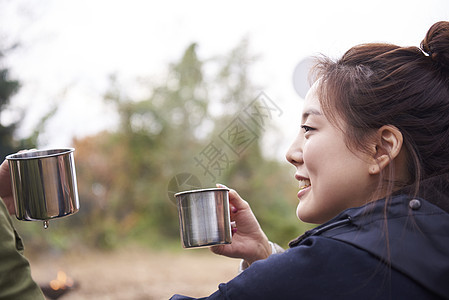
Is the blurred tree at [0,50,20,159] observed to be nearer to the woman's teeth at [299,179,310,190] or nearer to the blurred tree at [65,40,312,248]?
the blurred tree at [65,40,312,248]

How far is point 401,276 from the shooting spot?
90cm

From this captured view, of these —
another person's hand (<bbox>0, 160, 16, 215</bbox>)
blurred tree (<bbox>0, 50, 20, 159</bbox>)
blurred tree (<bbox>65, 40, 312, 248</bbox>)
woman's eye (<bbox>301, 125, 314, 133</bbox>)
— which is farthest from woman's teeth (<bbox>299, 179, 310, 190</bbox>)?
blurred tree (<bbox>65, 40, 312, 248</bbox>)

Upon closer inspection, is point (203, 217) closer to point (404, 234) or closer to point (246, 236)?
point (246, 236)

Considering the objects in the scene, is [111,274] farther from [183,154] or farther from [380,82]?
A: [380,82]

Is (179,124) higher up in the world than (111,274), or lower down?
higher up

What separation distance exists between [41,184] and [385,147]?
81 centimetres

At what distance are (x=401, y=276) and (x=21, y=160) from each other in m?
0.86

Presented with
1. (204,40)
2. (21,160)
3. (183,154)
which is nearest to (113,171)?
(183,154)

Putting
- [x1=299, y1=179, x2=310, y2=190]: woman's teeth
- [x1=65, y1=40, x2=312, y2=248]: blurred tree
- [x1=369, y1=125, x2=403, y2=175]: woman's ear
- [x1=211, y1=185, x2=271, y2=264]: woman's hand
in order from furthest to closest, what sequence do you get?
[x1=65, y1=40, x2=312, y2=248]: blurred tree → [x1=211, y1=185, x2=271, y2=264]: woman's hand → [x1=299, y1=179, x2=310, y2=190]: woman's teeth → [x1=369, y1=125, x2=403, y2=175]: woman's ear

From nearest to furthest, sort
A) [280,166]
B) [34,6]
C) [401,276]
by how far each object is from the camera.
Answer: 1. [401,276]
2. [34,6]
3. [280,166]

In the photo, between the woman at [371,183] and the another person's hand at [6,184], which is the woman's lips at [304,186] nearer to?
the woman at [371,183]

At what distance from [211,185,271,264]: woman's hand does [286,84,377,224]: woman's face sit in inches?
12.3

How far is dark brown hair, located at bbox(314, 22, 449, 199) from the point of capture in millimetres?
1095

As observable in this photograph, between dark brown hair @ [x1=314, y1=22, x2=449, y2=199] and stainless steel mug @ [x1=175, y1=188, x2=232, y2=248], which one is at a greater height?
dark brown hair @ [x1=314, y1=22, x2=449, y2=199]
